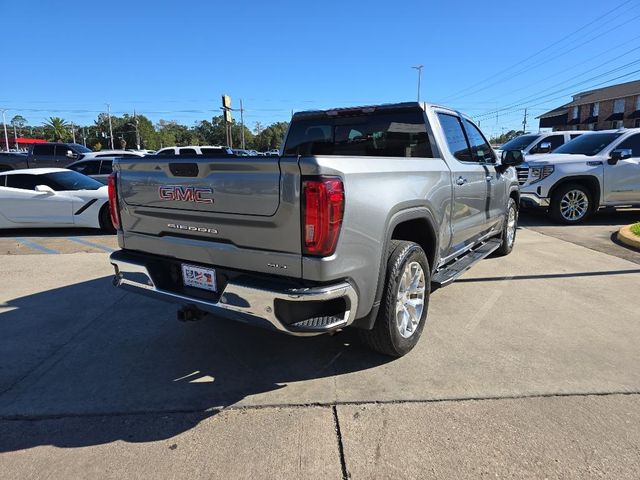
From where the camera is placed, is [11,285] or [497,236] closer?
[11,285]

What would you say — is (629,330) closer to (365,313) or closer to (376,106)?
(365,313)

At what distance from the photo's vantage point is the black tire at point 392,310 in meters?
3.06

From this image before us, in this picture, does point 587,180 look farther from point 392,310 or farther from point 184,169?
point 184,169

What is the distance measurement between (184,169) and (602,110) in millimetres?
61330

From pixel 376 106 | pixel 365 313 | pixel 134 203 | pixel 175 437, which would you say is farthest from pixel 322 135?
pixel 175 437

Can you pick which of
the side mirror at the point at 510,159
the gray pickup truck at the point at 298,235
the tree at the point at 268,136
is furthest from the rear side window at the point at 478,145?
the tree at the point at 268,136

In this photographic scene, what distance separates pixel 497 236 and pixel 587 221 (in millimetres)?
5032

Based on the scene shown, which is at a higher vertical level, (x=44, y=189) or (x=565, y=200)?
(x=44, y=189)

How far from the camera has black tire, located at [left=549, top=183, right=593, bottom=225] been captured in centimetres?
913

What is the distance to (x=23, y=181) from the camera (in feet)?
28.4

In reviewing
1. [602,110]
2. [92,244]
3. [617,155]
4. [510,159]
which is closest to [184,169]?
[510,159]

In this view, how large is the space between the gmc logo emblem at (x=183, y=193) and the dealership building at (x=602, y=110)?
5625 centimetres

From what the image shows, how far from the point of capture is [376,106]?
14.9 ft

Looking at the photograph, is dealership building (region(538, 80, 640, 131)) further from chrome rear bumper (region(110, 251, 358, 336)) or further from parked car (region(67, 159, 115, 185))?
chrome rear bumper (region(110, 251, 358, 336))
